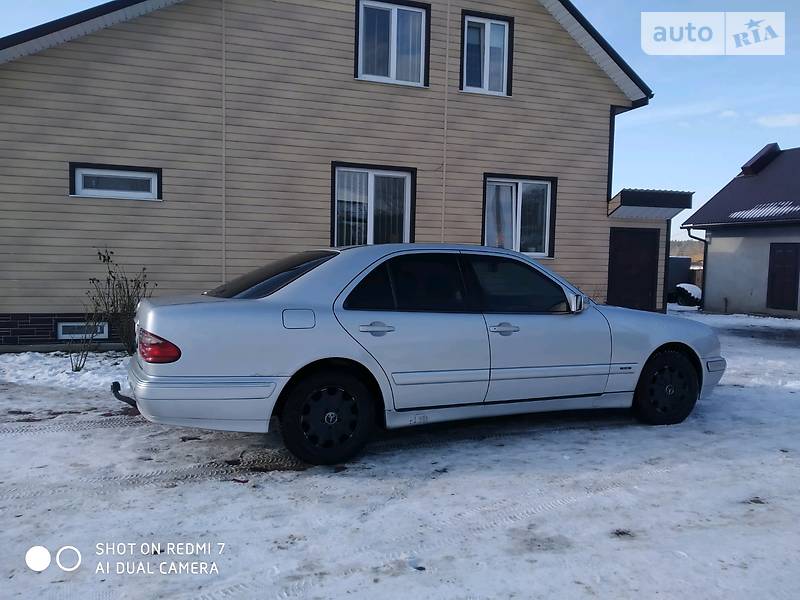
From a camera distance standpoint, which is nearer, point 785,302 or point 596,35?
point 596,35

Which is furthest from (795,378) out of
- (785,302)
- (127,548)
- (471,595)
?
(785,302)

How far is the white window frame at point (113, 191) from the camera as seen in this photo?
8727mm

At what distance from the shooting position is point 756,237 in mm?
18609

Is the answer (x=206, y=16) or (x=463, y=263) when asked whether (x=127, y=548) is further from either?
(x=206, y=16)

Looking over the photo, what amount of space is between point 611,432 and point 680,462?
791 millimetres

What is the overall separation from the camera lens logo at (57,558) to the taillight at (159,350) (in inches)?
47.1

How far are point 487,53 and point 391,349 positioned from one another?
8.08 meters

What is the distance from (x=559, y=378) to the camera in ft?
16.2

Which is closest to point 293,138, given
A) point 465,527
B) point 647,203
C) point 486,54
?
point 486,54

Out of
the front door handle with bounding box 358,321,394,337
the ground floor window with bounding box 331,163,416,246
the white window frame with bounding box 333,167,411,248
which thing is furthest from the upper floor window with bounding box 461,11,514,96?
the front door handle with bounding box 358,321,394,337

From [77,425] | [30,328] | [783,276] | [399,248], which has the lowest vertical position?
[77,425]

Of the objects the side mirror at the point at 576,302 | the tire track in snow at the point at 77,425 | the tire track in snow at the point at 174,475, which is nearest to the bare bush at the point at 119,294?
the tire track in snow at the point at 77,425

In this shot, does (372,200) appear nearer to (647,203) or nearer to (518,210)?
(518,210)

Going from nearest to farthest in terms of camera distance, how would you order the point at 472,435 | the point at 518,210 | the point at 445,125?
the point at 472,435 < the point at 445,125 < the point at 518,210
